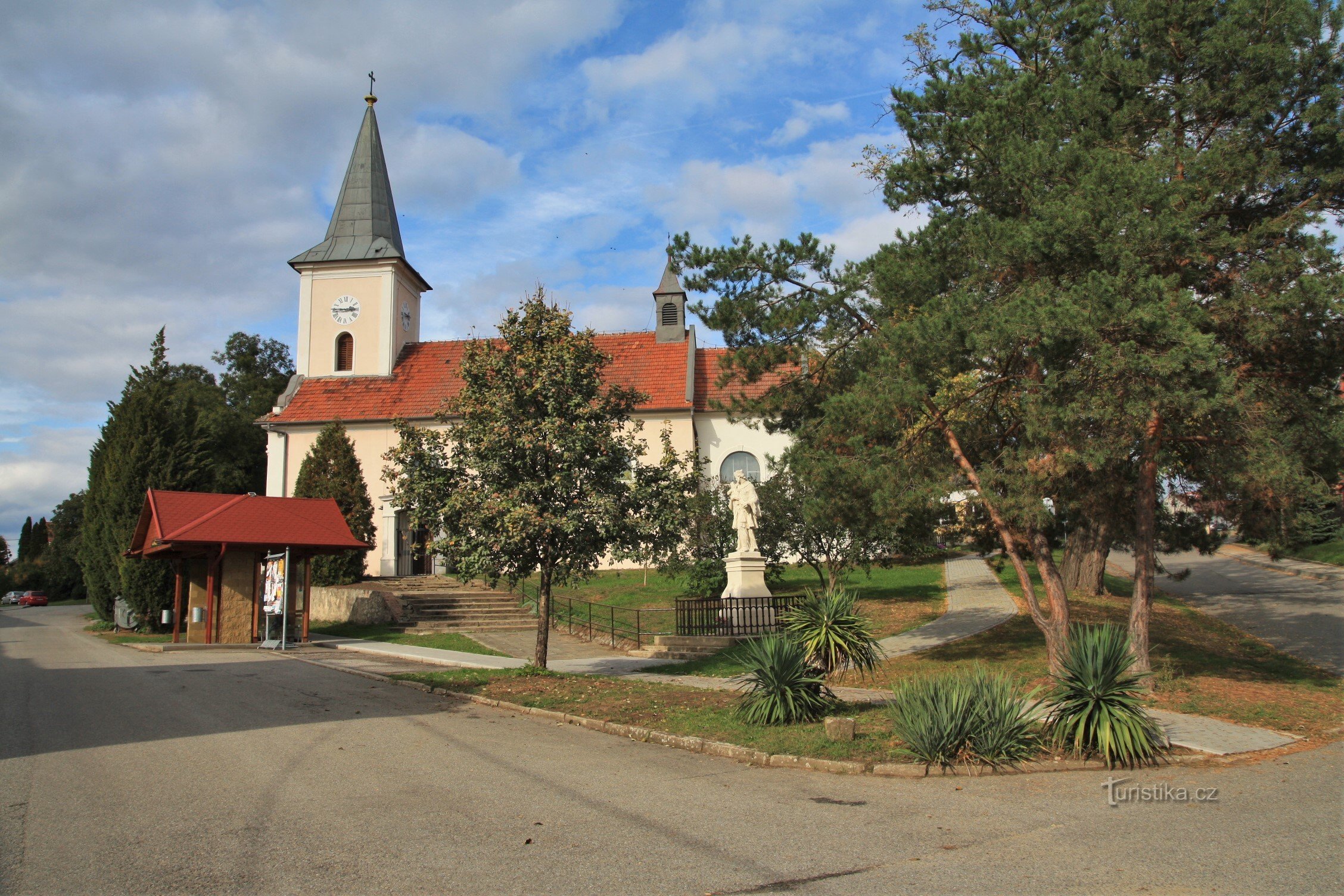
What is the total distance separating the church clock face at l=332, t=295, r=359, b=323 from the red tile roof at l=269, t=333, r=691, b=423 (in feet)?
8.38

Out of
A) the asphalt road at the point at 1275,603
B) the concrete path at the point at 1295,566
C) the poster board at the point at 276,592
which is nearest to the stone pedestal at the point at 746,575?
the asphalt road at the point at 1275,603

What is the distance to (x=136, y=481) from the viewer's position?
91.7ft

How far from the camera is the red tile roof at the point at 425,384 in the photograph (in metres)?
35.7

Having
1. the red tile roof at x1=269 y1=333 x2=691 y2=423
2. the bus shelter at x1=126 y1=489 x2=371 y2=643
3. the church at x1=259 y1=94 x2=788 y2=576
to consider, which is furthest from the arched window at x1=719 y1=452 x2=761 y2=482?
the bus shelter at x1=126 y1=489 x2=371 y2=643

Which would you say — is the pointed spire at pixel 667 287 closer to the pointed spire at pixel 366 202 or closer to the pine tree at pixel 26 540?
the pointed spire at pixel 366 202

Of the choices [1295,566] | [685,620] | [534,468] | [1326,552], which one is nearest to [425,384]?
[685,620]

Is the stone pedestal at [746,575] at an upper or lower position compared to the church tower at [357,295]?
lower

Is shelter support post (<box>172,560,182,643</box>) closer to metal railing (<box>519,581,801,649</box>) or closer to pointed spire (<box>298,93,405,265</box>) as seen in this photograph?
metal railing (<box>519,581,801,649</box>)

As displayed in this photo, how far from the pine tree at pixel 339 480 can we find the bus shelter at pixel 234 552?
6869mm

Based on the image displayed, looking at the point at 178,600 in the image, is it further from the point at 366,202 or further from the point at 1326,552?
the point at 1326,552

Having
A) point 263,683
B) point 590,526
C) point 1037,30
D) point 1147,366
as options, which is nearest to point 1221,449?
point 1147,366

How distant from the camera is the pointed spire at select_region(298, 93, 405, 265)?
130ft

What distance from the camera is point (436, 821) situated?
20.4 feet

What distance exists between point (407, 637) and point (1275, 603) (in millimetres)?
23143
